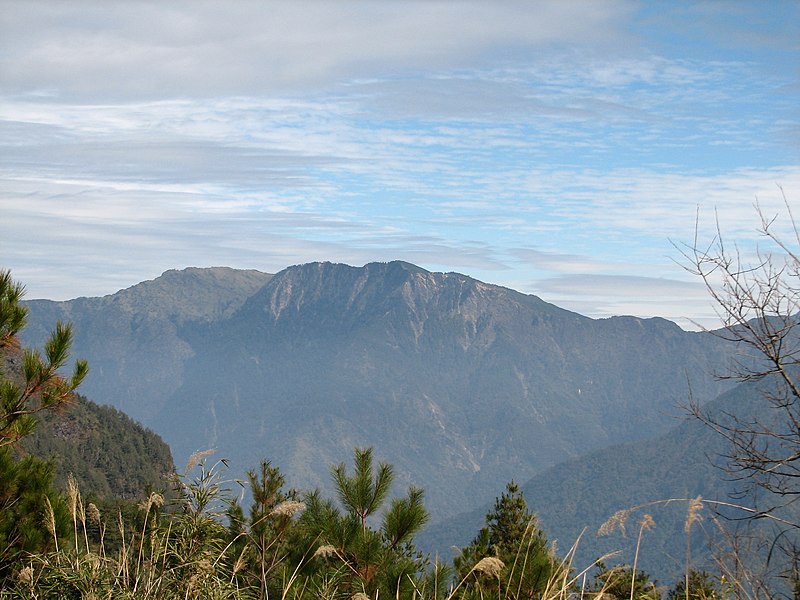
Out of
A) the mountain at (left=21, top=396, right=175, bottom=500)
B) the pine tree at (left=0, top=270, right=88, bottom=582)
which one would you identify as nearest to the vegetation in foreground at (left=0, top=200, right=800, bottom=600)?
the pine tree at (left=0, top=270, right=88, bottom=582)

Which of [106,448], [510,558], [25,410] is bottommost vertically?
[106,448]

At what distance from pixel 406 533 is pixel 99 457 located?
152 m

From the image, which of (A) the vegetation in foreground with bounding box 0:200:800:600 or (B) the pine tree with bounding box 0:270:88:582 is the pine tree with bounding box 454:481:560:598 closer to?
(A) the vegetation in foreground with bounding box 0:200:800:600

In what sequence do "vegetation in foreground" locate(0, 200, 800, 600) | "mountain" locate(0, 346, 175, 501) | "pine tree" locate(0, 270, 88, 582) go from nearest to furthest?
"vegetation in foreground" locate(0, 200, 800, 600) < "pine tree" locate(0, 270, 88, 582) < "mountain" locate(0, 346, 175, 501)

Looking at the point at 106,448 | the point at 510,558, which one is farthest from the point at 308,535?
the point at 106,448

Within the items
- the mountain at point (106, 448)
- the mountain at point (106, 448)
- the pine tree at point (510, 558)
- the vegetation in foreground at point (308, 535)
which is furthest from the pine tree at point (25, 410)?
the mountain at point (106, 448)

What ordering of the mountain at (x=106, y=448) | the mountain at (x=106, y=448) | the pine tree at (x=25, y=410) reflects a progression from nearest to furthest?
1. the pine tree at (x=25, y=410)
2. the mountain at (x=106, y=448)
3. the mountain at (x=106, y=448)

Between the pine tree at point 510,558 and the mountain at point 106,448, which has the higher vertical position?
the pine tree at point 510,558

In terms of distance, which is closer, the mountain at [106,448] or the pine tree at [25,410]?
the pine tree at [25,410]

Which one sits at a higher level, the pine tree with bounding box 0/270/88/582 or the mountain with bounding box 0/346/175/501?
the pine tree with bounding box 0/270/88/582

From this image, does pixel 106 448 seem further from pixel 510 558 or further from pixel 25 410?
pixel 510 558

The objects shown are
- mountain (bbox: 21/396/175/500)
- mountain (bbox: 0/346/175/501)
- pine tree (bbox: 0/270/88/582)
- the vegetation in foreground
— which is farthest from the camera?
mountain (bbox: 21/396/175/500)

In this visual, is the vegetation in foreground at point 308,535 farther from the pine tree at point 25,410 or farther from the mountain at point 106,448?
the mountain at point 106,448

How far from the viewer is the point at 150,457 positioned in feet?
512
